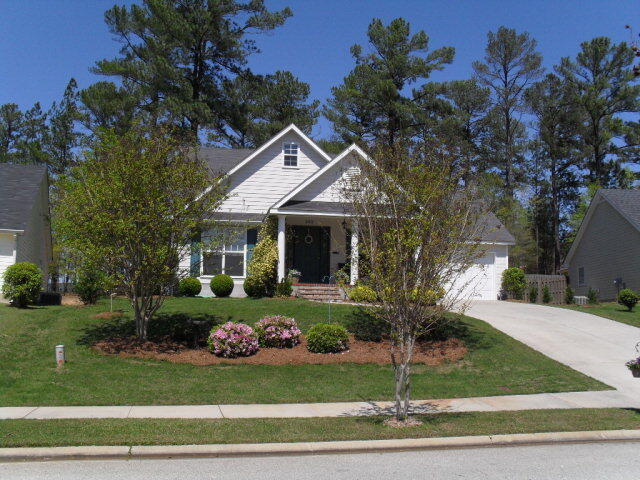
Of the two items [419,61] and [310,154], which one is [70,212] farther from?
[419,61]

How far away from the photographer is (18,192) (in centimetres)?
2191

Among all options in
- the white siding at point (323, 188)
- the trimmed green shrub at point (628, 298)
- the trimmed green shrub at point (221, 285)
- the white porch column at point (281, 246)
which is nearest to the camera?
the white porch column at point (281, 246)

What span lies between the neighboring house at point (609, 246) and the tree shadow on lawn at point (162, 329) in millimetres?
19001

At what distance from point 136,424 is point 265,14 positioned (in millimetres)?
32371

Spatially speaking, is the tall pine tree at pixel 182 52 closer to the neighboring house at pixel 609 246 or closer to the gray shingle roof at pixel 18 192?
the gray shingle roof at pixel 18 192

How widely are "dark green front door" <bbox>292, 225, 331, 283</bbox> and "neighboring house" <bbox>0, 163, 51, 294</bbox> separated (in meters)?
9.43

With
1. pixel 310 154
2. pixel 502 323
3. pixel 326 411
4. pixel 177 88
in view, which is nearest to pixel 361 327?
pixel 502 323

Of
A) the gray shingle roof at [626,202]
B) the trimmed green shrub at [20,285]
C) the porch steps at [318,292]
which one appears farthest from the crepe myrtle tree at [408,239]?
the gray shingle roof at [626,202]

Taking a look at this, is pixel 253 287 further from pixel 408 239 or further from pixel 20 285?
pixel 408 239

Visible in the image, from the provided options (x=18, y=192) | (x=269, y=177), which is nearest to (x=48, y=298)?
(x=18, y=192)

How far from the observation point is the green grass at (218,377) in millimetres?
11188

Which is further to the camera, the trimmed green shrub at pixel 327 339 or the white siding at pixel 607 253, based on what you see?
the white siding at pixel 607 253

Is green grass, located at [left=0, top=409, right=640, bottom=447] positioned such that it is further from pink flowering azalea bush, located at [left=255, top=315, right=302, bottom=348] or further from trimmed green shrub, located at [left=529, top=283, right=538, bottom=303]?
trimmed green shrub, located at [left=529, top=283, right=538, bottom=303]

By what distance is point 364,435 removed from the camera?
864 centimetres
